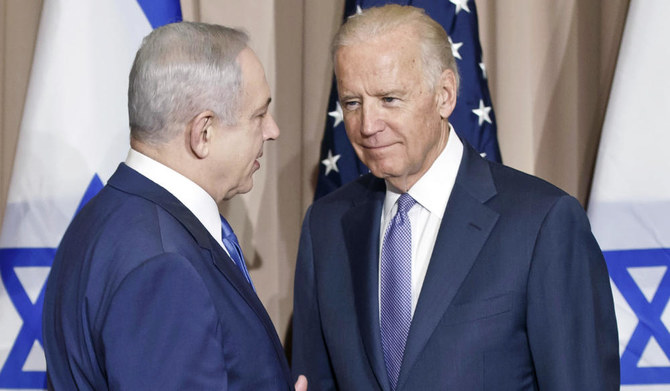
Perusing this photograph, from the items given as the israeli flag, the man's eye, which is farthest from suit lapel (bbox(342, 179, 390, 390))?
the israeli flag

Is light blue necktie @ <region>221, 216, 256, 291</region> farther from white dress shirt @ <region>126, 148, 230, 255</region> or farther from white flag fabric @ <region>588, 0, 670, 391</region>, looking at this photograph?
white flag fabric @ <region>588, 0, 670, 391</region>

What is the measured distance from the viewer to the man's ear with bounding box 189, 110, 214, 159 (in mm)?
1310

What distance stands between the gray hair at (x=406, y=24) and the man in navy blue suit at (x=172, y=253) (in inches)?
14.8

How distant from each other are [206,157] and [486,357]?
0.72 m

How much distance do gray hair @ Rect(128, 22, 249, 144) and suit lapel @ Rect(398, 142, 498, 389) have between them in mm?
588

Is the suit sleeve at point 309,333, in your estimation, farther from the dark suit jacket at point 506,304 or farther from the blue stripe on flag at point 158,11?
the blue stripe on flag at point 158,11

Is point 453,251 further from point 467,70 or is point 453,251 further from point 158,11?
point 158,11

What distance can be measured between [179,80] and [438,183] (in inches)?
27.8

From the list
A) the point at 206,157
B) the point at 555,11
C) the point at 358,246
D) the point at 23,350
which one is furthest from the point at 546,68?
the point at 23,350

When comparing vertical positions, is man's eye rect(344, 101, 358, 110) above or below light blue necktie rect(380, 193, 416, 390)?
above

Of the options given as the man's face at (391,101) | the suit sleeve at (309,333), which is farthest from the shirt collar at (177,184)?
the suit sleeve at (309,333)

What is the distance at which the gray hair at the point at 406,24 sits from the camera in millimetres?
1696

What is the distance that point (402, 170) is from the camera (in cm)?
171

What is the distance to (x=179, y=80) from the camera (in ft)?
4.20
